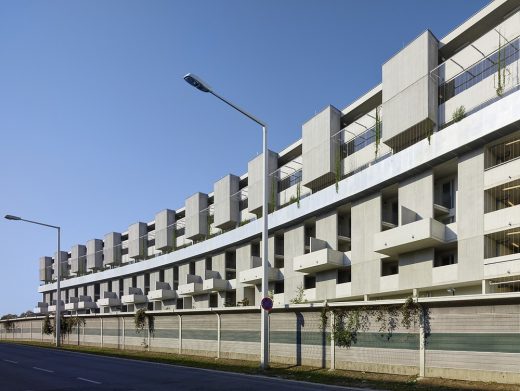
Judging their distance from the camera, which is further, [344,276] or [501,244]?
[344,276]

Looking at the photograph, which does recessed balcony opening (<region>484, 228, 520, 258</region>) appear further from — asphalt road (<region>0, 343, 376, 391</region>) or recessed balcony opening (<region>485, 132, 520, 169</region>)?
asphalt road (<region>0, 343, 376, 391</region>)

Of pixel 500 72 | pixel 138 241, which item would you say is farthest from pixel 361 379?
pixel 138 241

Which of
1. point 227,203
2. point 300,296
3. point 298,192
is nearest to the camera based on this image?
point 300,296

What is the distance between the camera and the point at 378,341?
1912 centimetres

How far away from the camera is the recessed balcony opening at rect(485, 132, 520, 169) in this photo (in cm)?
2772

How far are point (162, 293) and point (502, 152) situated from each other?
4785 cm

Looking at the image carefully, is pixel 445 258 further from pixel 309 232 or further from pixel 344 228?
pixel 309 232

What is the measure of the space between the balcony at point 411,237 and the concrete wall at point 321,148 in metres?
8.92

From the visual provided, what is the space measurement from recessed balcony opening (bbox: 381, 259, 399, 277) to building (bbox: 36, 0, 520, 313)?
7cm

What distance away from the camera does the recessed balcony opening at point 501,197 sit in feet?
91.4

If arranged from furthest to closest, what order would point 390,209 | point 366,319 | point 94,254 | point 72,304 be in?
point 94,254, point 72,304, point 390,209, point 366,319

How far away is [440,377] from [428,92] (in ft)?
64.4

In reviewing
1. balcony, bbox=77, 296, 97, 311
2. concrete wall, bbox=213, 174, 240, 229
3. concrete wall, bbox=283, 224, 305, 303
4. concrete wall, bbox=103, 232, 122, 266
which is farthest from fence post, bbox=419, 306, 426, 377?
balcony, bbox=77, 296, 97, 311

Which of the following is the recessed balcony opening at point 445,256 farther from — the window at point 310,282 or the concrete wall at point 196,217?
the concrete wall at point 196,217
